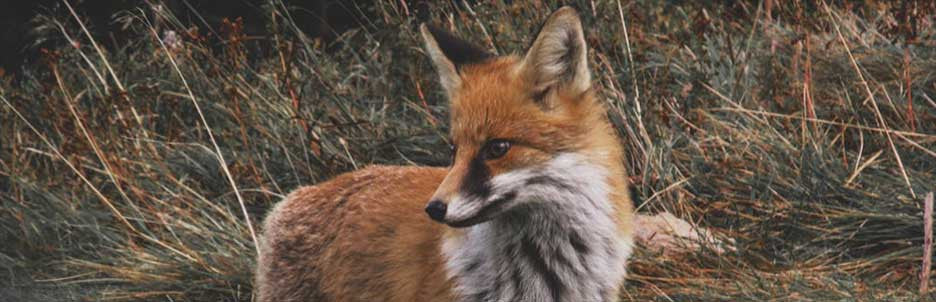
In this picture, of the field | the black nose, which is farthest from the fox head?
the field

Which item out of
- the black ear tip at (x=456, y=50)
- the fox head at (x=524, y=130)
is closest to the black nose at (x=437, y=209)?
the fox head at (x=524, y=130)

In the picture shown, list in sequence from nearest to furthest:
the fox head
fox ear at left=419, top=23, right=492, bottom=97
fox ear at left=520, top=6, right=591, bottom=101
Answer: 1. the fox head
2. fox ear at left=520, top=6, right=591, bottom=101
3. fox ear at left=419, top=23, right=492, bottom=97

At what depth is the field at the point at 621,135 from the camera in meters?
5.29

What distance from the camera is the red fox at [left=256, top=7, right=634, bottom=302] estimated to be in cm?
361

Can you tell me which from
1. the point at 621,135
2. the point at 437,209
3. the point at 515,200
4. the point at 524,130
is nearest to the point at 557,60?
the point at 524,130

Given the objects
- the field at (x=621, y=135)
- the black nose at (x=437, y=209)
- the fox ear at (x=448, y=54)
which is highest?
the fox ear at (x=448, y=54)

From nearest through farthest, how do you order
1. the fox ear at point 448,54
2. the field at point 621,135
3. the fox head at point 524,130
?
the fox head at point 524,130 < the fox ear at point 448,54 < the field at point 621,135

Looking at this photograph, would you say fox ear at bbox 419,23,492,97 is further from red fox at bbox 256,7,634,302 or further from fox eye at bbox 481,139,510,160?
fox eye at bbox 481,139,510,160

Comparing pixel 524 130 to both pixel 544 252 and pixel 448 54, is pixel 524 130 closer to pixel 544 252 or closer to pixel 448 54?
pixel 544 252

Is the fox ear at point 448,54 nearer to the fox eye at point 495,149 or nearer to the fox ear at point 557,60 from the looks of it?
the fox ear at point 557,60

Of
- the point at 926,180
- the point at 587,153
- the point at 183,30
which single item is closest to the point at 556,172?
the point at 587,153

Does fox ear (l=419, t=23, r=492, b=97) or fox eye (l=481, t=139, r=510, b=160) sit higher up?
fox ear (l=419, t=23, r=492, b=97)

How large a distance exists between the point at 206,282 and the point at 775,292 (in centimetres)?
269

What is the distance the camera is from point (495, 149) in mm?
3635
